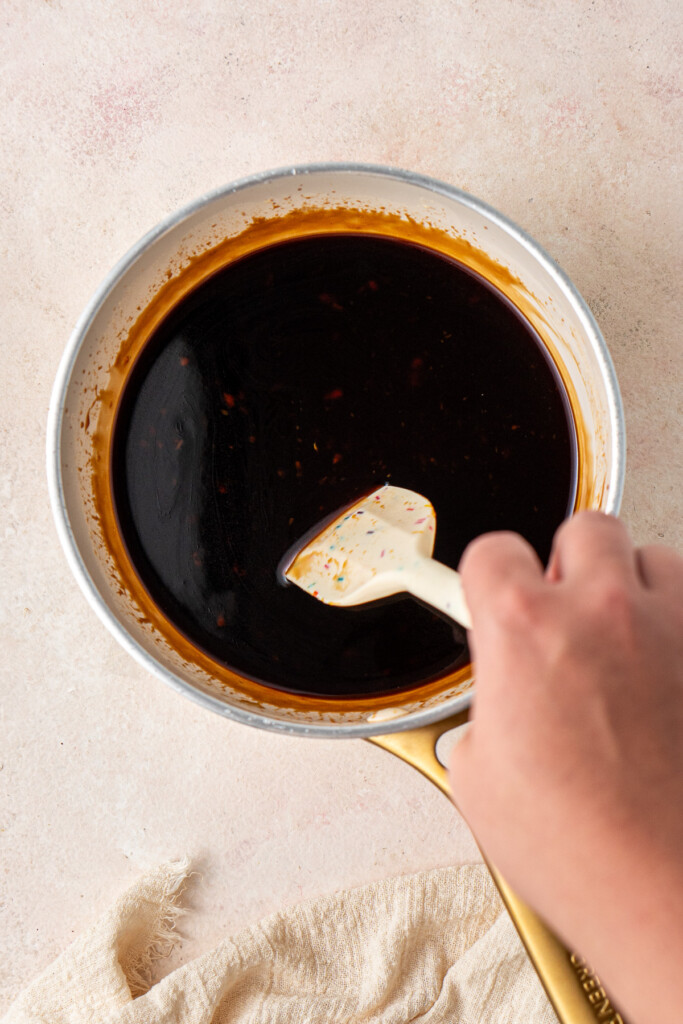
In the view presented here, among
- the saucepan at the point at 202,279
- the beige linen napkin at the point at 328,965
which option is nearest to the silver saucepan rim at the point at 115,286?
the saucepan at the point at 202,279

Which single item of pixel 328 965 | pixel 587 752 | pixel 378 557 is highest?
pixel 378 557

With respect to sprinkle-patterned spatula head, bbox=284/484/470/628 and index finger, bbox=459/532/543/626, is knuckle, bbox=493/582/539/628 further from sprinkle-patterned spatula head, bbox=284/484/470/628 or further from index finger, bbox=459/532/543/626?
sprinkle-patterned spatula head, bbox=284/484/470/628

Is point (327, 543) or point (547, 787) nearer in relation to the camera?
point (547, 787)

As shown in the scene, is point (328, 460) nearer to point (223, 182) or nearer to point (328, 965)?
point (223, 182)

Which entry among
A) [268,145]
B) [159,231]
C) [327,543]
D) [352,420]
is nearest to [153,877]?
[327,543]

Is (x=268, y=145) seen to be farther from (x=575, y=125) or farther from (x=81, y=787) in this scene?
(x=81, y=787)

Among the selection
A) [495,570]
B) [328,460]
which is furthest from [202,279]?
[495,570]
